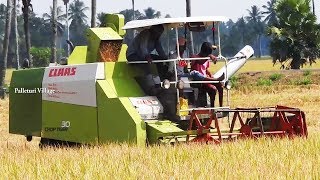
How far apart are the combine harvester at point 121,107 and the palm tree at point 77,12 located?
150 m

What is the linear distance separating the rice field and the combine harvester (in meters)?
0.55

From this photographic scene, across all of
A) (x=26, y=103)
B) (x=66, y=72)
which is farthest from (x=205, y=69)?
(x=26, y=103)

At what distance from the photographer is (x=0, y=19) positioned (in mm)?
137125

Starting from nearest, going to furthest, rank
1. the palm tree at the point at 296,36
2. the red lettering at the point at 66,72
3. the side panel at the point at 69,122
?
the side panel at the point at 69,122 < the red lettering at the point at 66,72 < the palm tree at the point at 296,36

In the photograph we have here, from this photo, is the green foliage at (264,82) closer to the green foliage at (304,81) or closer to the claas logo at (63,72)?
the green foliage at (304,81)

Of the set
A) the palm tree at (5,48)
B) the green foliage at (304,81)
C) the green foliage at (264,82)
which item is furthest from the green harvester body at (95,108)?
the palm tree at (5,48)

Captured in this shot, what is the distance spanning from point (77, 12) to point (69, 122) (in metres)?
158

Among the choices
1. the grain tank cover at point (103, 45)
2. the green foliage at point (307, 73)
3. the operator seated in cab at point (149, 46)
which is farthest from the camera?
the green foliage at point (307, 73)

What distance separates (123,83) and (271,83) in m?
25.4

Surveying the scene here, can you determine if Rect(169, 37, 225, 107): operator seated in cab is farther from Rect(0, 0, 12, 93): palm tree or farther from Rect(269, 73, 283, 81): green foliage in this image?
Rect(0, 0, 12, 93): palm tree

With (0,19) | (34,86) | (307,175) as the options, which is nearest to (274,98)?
(34,86)

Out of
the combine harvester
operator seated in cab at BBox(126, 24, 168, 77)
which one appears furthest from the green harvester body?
operator seated in cab at BBox(126, 24, 168, 77)

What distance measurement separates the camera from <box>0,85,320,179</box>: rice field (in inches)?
338

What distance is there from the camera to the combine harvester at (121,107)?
12.9 m
